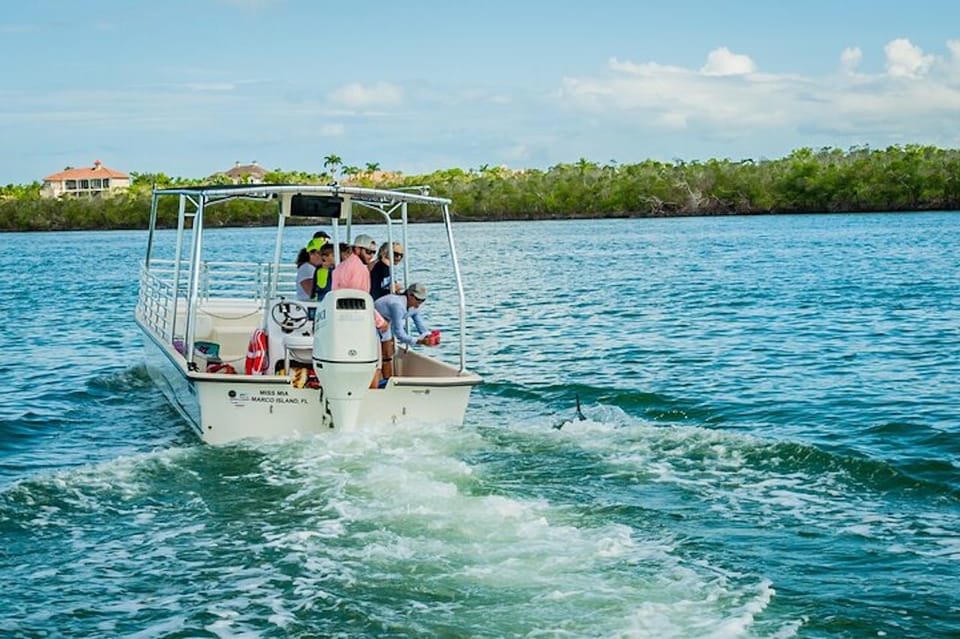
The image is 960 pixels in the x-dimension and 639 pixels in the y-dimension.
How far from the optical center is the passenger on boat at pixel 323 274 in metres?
13.1

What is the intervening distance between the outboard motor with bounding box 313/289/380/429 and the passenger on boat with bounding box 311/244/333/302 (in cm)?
161

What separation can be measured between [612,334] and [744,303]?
7.20 meters

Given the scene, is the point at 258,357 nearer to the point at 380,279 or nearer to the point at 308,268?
the point at 380,279

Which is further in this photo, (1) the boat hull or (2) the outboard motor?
(1) the boat hull

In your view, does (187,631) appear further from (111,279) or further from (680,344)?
(111,279)

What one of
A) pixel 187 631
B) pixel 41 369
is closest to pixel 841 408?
pixel 187 631

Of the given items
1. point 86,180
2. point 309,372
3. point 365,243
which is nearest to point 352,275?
point 365,243

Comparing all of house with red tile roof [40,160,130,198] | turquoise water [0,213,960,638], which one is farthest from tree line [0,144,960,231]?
turquoise water [0,213,960,638]

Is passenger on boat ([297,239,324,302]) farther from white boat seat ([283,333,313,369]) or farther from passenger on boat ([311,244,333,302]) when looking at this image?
white boat seat ([283,333,313,369])

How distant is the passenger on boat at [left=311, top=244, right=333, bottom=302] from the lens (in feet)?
42.9

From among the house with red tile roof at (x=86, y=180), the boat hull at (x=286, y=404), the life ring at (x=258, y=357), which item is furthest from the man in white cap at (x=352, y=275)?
the house with red tile roof at (x=86, y=180)

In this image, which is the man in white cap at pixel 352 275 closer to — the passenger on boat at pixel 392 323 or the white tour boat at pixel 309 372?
the white tour boat at pixel 309 372

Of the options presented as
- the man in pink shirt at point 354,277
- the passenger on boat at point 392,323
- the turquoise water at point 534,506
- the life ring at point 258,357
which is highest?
the man in pink shirt at point 354,277

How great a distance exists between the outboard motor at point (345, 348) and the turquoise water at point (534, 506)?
50 cm
